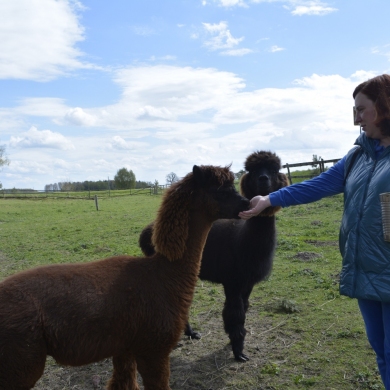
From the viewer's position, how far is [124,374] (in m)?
4.03

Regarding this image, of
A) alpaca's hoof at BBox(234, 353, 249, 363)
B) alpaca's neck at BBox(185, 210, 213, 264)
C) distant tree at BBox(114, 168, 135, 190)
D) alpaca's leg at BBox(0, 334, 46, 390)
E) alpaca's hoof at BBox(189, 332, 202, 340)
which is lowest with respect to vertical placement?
alpaca's hoof at BBox(234, 353, 249, 363)

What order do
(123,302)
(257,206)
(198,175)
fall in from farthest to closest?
(198,175)
(257,206)
(123,302)

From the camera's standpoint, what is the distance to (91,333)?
10.9 feet

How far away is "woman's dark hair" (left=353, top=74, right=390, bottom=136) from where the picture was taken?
2.95 metres

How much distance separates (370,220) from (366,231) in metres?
0.09

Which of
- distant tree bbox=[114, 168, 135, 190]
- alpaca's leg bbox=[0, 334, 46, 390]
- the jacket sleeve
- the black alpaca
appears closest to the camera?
alpaca's leg bbox=[0, 334, 46, 390]

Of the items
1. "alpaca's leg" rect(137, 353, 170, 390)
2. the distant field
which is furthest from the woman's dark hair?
the distant field

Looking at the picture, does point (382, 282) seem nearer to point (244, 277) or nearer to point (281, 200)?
point (281, 200)

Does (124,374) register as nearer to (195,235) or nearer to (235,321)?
(195,235)

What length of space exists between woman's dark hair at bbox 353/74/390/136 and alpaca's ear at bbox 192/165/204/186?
1583 millimetres

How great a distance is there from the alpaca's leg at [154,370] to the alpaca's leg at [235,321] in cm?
181

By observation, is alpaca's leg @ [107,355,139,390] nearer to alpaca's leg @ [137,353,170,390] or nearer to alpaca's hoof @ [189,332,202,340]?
alpaca's leg @ [137,353,170,390]

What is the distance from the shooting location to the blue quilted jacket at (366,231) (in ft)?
9.43

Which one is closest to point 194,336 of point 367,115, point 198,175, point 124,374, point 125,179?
point 124,374
